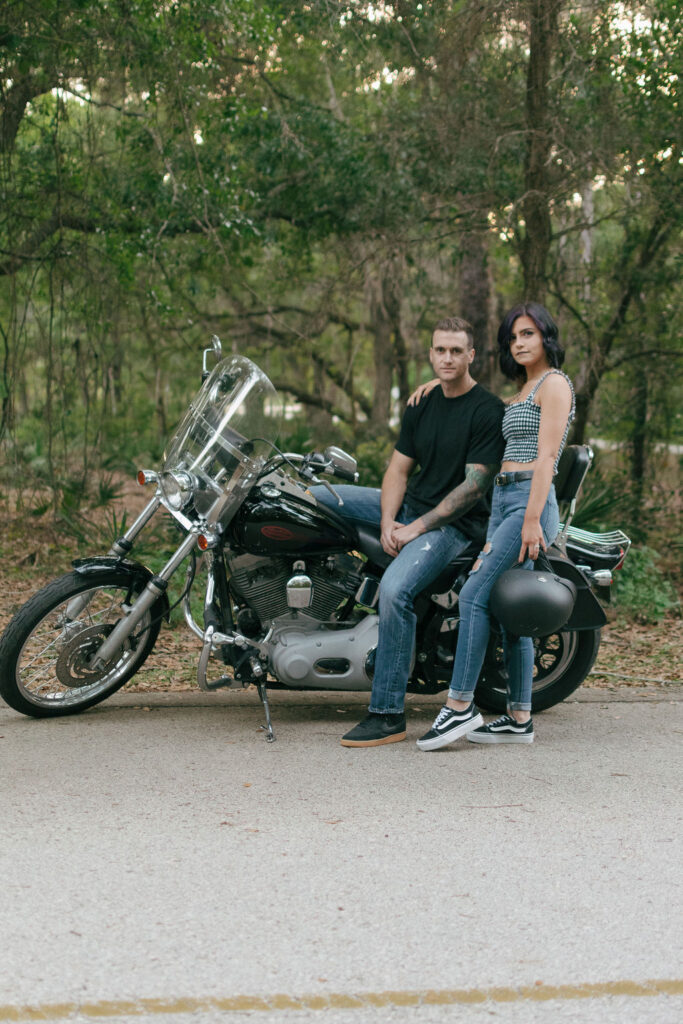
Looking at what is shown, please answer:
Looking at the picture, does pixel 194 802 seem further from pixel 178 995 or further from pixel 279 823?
pixel 178 995

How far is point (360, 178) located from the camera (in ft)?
37.6

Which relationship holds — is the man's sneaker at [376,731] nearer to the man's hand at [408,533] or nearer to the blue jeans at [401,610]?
the blue jeans at [401,610]

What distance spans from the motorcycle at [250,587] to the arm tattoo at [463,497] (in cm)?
25

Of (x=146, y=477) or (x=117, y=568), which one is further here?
(x=117, y=568)

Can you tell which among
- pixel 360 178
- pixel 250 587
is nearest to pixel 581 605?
pixel 250 587

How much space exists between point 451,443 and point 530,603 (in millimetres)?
875

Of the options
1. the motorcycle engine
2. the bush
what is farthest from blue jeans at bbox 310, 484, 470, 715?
the bush

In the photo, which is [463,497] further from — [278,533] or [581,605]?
[278,533]

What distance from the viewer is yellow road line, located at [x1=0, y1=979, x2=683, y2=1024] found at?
289cm

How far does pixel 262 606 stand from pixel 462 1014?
2.73 m

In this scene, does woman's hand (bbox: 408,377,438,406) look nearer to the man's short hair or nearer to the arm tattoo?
the man's short hair

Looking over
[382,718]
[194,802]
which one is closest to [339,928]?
[194,802]

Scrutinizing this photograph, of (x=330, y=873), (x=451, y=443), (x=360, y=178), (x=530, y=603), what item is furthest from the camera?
(x=360, y=178)

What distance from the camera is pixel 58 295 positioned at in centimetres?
1174
